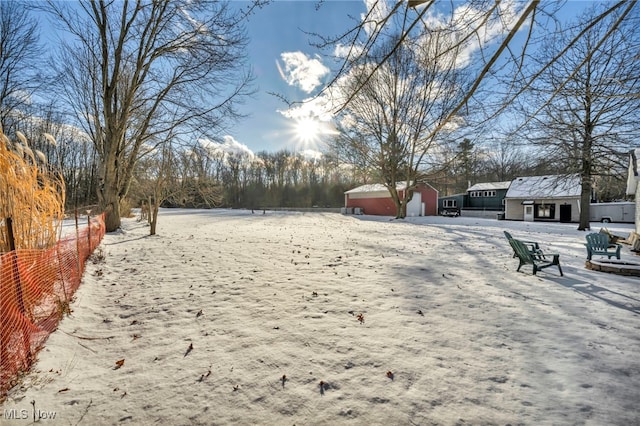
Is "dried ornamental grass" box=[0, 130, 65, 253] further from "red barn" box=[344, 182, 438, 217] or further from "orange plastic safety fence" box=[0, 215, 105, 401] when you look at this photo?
"red barn" box=[344, 182, 438, 217]

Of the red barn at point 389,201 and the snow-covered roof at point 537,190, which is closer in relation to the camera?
the snow-covered roof at point 537,190

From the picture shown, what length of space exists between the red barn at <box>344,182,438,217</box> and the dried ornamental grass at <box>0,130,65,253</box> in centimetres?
2737

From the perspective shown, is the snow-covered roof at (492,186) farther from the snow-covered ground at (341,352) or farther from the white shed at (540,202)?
the snow-covered ground at (341,352)

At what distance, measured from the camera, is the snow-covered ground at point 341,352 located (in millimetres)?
2027

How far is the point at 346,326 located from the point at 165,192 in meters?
14.3

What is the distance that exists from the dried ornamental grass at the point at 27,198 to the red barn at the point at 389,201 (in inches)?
1078

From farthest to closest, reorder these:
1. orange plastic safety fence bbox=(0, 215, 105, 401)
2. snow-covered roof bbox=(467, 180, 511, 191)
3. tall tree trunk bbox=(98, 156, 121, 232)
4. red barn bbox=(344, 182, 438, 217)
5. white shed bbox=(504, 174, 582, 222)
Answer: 1. snow-covered roof bbox=(467, 180, 511, 191)
2. red barn bbox=(344, 182, 438, 217)
3. white shed bbox=(504, 174, 582, 222)
4. tall tree trunk bbox=(98, 156, 121, 232)
5. orange plastic safety fence bbox=(0, 215, 105, 401)

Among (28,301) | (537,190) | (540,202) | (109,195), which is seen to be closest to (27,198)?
(28,301)

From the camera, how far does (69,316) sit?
11.4 ft

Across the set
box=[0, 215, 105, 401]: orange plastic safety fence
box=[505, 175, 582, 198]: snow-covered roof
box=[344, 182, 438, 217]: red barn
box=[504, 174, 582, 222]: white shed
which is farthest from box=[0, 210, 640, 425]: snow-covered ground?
box=[344, 182, 438, 217]: red barn

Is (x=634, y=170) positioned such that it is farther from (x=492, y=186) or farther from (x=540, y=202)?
(x=492, y=186)

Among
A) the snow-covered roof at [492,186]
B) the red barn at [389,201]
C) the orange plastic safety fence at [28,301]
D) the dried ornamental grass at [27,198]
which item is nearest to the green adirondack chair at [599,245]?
the orange plastic safety fence at [28,301]

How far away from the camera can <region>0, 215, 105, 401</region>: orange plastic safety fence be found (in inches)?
90.2

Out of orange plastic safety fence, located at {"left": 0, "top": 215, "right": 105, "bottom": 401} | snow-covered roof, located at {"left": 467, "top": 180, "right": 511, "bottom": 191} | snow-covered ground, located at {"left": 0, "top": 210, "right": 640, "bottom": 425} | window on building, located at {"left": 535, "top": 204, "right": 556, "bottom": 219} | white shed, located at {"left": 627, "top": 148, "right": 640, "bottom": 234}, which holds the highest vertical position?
snow-covered roof, located at {"left": 467, "top": 180, "right": 511, "bottom": 191}
